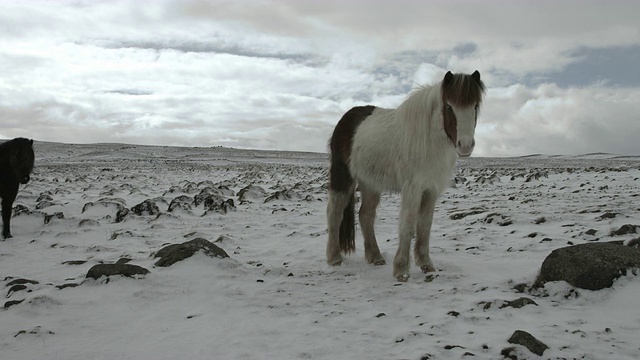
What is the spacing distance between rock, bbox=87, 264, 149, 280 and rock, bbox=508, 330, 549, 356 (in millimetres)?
3817

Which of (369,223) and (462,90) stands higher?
(462,90)

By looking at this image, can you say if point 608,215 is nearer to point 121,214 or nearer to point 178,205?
point 178,205

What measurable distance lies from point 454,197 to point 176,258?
914 centimetres

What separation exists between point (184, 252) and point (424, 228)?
3.05 metres

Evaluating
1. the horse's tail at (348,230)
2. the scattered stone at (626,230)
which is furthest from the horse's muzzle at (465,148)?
the scattered stone at (626,230)

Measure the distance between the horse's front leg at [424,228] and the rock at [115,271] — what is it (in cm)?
326

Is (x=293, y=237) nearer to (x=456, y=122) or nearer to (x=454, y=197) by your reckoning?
(x=456, y=122)

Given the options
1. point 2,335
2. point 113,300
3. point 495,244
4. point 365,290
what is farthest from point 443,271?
point 2,335

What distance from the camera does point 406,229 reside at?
5090mm

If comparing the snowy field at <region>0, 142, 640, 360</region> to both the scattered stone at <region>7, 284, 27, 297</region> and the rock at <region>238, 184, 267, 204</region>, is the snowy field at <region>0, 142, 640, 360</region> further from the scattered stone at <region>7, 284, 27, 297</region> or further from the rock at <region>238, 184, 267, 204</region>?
the rock at <region>238, 184, 267, 204</region>

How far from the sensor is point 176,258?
534 centimetres

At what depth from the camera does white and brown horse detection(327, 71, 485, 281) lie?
4.64 m

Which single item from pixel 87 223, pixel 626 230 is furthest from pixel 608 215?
pixel 87 223

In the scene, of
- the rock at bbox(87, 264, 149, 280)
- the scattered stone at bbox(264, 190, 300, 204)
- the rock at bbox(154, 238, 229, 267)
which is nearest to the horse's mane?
the rock at bbox(154, 238, 229, 267)
